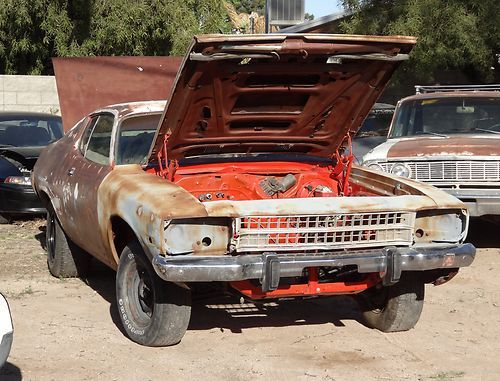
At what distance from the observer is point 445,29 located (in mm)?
17656

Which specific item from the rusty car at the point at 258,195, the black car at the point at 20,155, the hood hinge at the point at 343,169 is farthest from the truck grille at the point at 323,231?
the black car at the point at 20,155

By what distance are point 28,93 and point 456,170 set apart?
A: 12148mm

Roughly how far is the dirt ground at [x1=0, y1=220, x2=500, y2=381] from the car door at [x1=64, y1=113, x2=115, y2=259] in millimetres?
600

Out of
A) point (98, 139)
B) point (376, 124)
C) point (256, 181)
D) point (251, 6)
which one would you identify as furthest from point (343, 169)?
point (251, 6)

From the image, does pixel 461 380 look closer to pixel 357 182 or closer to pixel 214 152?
pixel 357 182

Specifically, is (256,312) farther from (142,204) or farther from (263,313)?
(142,204)

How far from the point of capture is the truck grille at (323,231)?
5789mm

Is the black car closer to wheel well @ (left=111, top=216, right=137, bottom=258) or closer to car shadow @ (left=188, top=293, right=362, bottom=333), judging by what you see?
car shadow @ (left=188, top=293, right=362, bottom=333)

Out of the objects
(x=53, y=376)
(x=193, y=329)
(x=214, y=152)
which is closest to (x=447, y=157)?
(x=214, y=152)

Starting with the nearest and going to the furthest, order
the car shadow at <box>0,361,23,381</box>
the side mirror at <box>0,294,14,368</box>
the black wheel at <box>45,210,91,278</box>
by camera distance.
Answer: the side mirror at <box>0,294,14,368</box>
the car shadow at <box>0,361,23,381</box>
the black wheel at <box>45,210,91,278</box>

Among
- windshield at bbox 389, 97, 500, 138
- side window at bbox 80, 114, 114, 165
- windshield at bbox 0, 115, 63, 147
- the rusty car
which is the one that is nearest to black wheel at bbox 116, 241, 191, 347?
the rusty car

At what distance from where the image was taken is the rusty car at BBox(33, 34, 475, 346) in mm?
5754

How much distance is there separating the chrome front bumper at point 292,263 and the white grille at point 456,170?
3357 millimetres

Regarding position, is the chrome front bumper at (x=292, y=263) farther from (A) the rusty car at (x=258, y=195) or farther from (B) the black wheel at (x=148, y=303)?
(B) the black wheel at (x=148, y=303)
